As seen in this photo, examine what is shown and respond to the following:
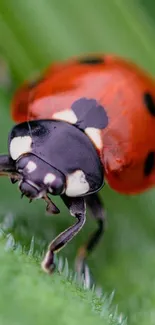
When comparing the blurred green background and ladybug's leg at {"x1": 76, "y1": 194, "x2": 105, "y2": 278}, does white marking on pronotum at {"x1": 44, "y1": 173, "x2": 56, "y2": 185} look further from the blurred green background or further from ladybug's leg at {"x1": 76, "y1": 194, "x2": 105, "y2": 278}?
ladybug's leg at {"x1": 76, "y1": 194, "x2": 105, "y2": 278}

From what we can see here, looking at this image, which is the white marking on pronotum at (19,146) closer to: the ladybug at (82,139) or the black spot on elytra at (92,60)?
the ladybug at (82,139)

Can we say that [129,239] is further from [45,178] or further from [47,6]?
[47,6]

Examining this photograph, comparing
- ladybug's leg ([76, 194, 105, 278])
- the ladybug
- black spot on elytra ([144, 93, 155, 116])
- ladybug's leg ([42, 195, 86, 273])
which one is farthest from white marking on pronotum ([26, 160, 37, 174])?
black spot on elytra ([144, 93, 155, 116])

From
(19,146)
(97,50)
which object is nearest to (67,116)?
(19,146)

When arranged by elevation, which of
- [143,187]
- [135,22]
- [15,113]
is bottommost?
[143,187]

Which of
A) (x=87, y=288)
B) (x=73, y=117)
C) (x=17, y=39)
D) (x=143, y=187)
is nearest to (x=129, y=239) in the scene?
(x=143, y=187)

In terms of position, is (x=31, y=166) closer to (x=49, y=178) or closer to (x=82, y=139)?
(x=49, y=178)
